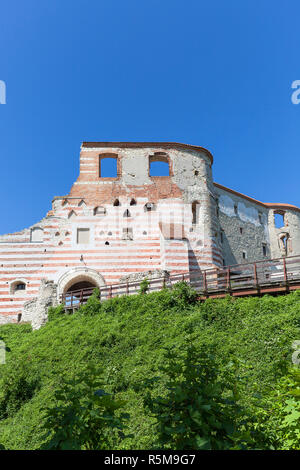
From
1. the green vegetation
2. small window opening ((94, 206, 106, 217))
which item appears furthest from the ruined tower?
the green vegetation

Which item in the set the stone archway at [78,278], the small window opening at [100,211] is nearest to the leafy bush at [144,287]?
the stone archway at [78,278]

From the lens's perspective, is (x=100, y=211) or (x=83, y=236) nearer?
(x=83, y=236)

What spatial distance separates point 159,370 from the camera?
865 centimetres

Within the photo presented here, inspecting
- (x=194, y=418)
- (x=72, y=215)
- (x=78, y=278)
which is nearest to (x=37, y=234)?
(x=72, y=215)

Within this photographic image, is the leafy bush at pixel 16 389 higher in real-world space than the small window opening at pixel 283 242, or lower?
lower

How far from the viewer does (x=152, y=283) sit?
17859 mm

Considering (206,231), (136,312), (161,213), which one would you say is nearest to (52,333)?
(136,312)

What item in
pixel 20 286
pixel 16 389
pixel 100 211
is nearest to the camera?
pixel 16 389

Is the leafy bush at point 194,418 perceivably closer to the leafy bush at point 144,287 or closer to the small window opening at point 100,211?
the leafy bush at point 144,287

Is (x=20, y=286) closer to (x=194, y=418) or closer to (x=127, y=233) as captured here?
(x=127, y=233)

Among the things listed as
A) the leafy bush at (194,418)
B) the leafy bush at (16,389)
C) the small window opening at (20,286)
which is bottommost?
the leafy bush at (16,389)

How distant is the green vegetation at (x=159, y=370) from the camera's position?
367 centimetres
